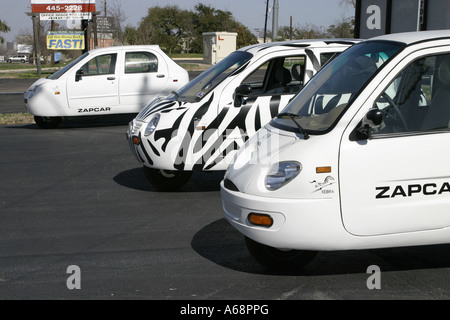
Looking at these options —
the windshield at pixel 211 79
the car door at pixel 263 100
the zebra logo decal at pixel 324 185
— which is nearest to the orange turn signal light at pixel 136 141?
the windshield at pixel 211 79

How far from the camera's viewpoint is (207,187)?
873 cm

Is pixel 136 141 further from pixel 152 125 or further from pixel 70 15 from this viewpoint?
pixel 70 15

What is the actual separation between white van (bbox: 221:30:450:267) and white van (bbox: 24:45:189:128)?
10855 millimetres

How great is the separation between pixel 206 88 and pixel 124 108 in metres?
7.54

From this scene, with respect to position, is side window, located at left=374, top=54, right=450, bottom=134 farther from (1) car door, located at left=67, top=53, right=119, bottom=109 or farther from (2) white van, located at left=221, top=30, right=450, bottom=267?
(1) car door, located at left=67, top=53, right=119, bottom=109

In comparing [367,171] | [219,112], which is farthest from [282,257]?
[219,112]

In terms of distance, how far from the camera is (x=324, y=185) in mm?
4727

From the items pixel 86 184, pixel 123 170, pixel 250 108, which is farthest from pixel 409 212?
pixel 123 170

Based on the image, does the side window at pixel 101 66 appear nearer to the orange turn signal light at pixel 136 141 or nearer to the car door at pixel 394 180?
the orange turn signal light at pixel 136 141

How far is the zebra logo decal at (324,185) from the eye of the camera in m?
4.72

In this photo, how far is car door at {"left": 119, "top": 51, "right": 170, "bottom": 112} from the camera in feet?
51.1

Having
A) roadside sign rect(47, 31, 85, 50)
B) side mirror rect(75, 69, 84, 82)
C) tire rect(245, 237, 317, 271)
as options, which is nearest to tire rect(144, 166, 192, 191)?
tire rect(245, 237, 317, 271)
